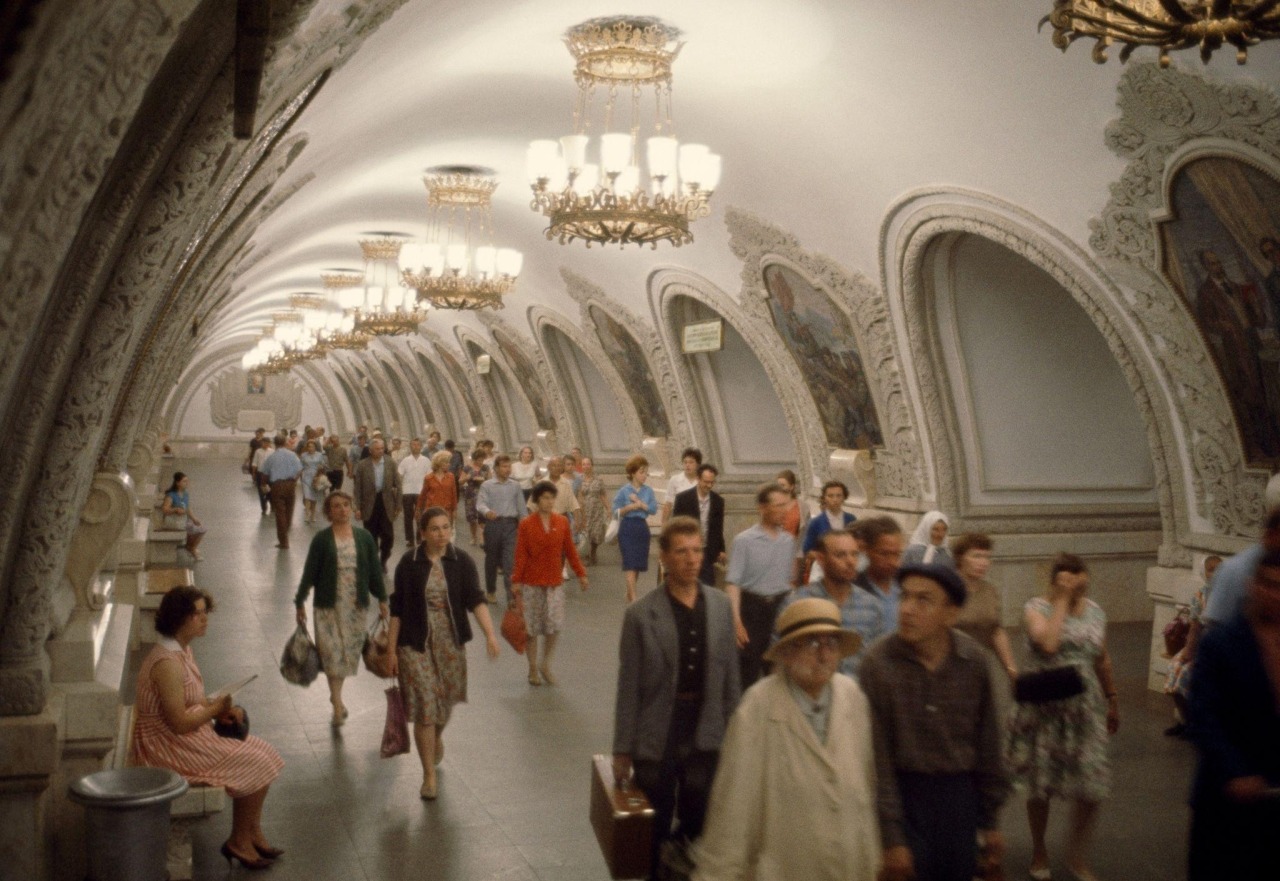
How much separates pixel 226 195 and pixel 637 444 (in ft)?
45.1

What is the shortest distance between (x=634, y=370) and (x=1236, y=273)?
11.7 meters

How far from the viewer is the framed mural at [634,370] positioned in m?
18.9

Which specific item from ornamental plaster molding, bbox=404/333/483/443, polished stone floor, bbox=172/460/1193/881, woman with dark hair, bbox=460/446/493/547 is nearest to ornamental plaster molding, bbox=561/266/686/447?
woman with dark hair, bbox=460/446/493/547

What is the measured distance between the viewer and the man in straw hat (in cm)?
330

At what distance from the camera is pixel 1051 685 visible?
4848 millimetres

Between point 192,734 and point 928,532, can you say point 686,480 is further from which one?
point 192,734

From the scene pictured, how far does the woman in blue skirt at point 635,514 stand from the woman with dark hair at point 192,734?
6582 mm

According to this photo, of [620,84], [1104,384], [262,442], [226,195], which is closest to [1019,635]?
[1104,384]

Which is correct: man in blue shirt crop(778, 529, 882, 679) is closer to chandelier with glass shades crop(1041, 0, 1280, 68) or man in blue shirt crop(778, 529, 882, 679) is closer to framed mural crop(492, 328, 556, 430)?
chandelier with glass shades crop(1041, 0, 1280, 68)

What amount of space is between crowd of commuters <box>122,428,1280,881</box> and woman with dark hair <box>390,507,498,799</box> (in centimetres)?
1

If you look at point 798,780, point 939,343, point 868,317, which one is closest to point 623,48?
point 868,317

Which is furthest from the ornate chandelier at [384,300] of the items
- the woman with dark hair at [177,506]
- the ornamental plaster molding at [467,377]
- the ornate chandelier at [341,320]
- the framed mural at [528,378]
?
the ornamental plaster molding at [467,377]

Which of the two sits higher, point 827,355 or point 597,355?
point 597,355

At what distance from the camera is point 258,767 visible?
5445mm
